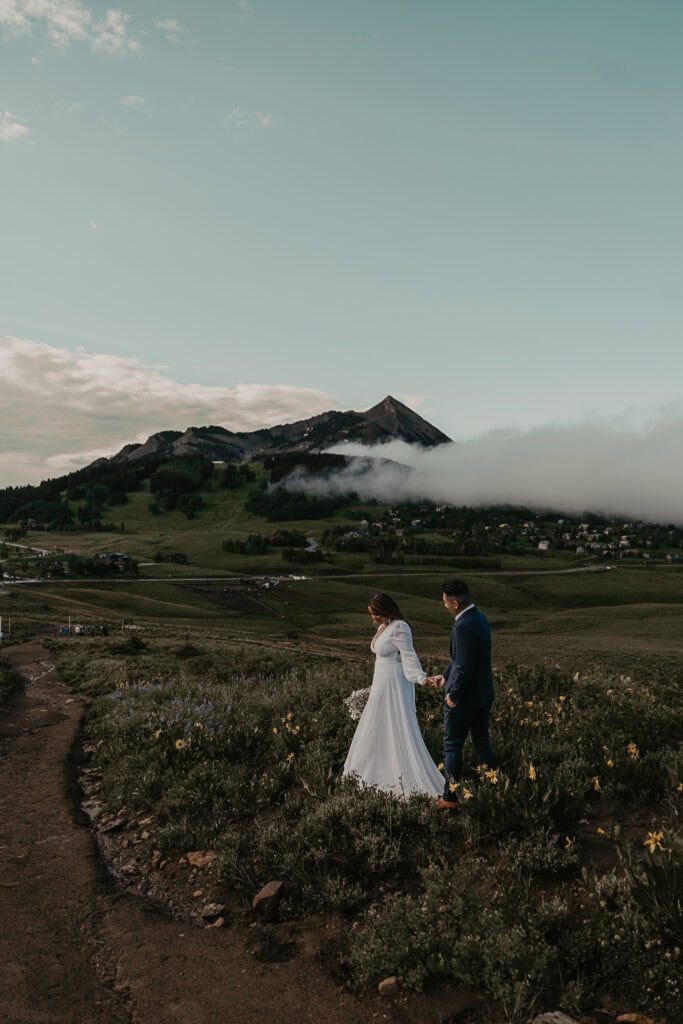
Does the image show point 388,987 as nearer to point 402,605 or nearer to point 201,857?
point 201,857

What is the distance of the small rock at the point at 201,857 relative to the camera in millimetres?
8430

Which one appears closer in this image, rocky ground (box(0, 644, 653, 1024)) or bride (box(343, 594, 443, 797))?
rocky ground (box(0, 644, 653, 1024))

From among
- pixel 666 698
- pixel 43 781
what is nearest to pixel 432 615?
pixel 666 698

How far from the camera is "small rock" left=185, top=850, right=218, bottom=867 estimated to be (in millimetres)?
8430

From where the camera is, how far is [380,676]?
10.1 meters

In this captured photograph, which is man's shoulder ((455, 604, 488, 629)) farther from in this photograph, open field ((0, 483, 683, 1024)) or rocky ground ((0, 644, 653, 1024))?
rocky ground ((0, 644, 653, 1024))

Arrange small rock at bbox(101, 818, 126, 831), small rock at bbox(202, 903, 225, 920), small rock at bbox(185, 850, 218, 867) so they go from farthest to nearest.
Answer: small rock at bbox(101, 818, 126, 831), small rock at bbox(185, 850, 218, 867), small rock at bbox(202, 903, 225, 920)

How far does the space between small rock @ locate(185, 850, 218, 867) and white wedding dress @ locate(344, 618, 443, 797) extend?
7.55ft

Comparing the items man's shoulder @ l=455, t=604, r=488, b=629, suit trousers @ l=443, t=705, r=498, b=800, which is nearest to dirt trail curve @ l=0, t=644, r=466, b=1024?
suit trousers @ l=443, t=705, r=498, b=800

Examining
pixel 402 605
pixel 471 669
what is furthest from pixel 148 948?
pixel 402 605

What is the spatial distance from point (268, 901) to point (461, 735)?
3.46 meters

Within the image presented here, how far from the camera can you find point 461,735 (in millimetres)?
9047

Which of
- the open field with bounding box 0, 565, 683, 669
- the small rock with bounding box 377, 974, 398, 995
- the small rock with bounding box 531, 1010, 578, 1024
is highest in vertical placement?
the small rock with bounding box 531, 1010, 578, 1024

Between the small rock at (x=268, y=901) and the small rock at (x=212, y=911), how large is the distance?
46cm
